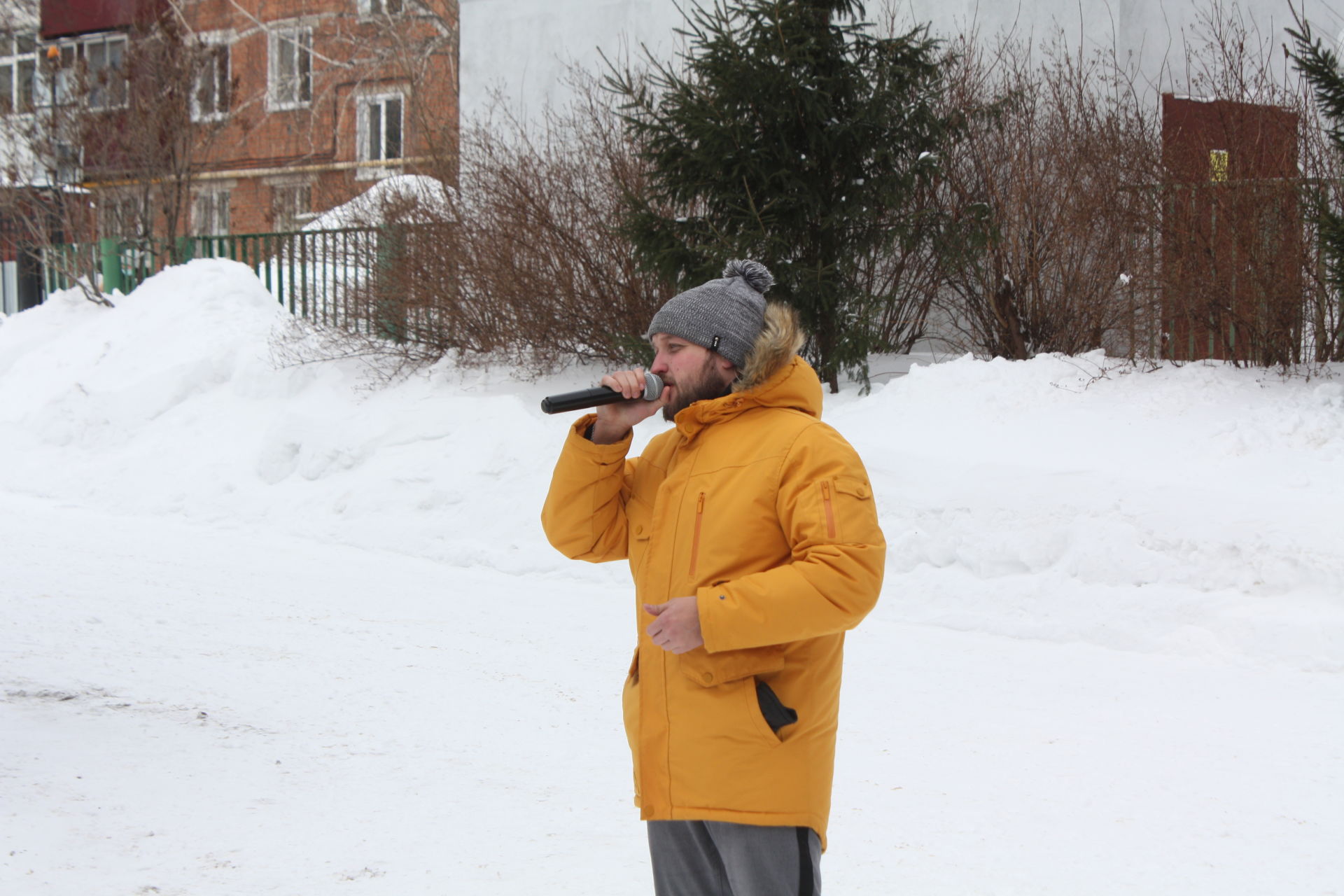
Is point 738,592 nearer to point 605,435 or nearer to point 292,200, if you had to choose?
point 605,435

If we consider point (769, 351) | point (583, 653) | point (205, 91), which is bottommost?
point (583, 653)

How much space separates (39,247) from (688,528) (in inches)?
705

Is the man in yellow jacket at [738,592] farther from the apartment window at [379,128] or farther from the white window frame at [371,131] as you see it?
the apartment window at [379,128]

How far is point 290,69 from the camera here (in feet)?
98.2

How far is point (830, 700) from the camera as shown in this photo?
7.98 ft

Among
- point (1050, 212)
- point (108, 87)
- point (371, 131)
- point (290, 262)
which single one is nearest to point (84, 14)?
point (371, 131)

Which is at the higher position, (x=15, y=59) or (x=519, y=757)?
(x=15, y=59)

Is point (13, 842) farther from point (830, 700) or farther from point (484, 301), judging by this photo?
point (484, 301)

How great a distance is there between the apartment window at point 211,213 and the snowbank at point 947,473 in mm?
15680

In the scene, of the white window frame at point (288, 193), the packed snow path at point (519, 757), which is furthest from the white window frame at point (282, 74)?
the packed snow path at point (519, 757)

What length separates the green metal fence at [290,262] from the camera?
531 inches

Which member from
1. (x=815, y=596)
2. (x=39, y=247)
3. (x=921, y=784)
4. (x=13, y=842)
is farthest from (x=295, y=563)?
(x=39, y=247)

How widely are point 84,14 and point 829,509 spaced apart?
3270 centimetres

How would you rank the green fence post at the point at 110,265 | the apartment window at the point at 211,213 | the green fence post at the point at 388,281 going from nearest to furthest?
the green fence post at the point at 388,281, the green fence post at the point at 110,265, the apartment window at the point at 211,213
